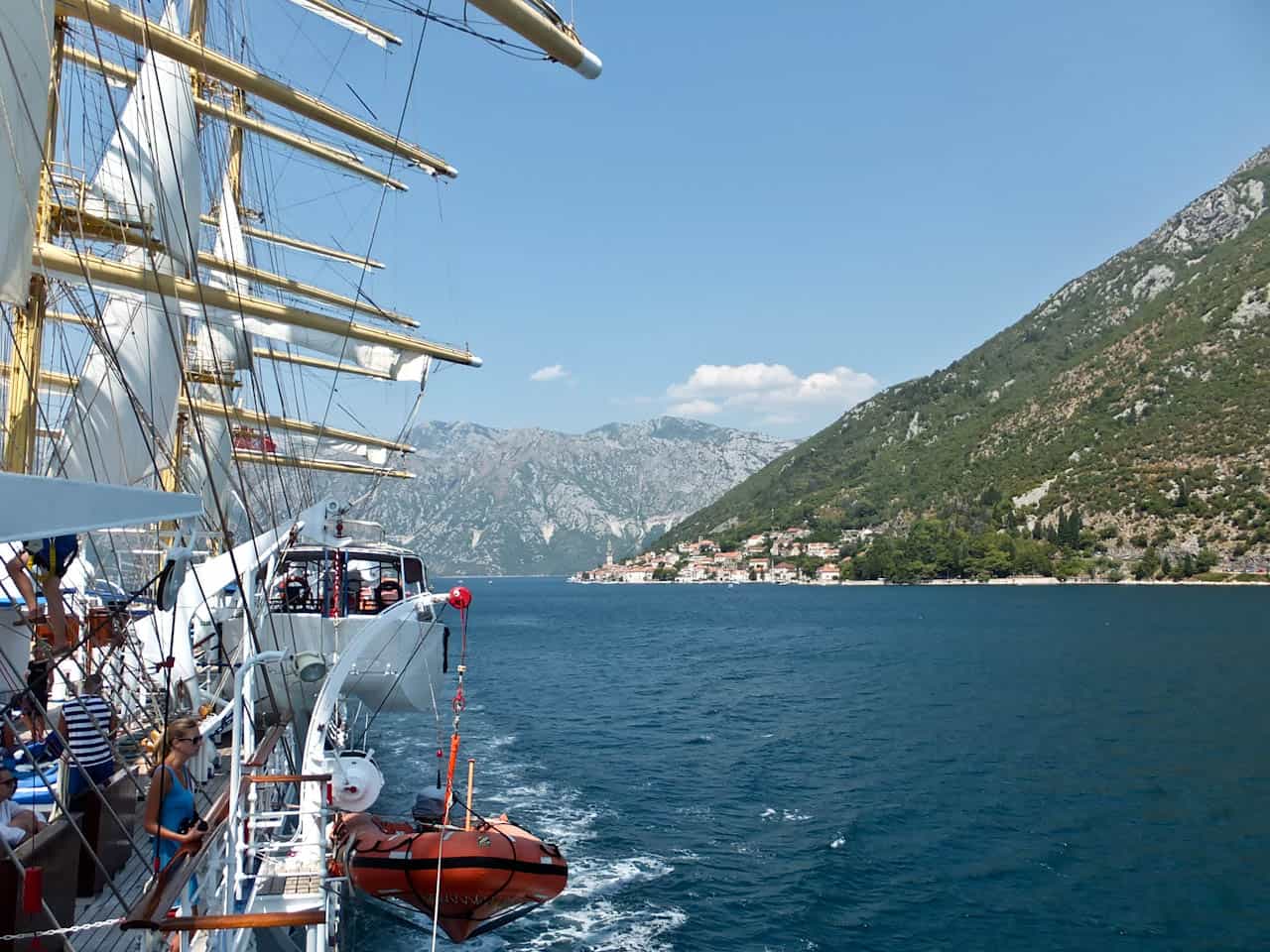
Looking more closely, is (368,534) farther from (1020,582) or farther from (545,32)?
(1020,582)

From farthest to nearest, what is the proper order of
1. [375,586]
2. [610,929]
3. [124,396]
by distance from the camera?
[375,586] < [124,396] < [610,929]

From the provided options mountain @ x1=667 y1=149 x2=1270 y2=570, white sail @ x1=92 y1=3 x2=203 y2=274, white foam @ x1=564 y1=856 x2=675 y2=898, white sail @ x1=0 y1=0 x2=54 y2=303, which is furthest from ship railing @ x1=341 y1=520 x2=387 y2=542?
mountain @ x1=667 y1=149 x2=1270 y2=570

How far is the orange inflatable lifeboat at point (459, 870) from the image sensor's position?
10453 mm

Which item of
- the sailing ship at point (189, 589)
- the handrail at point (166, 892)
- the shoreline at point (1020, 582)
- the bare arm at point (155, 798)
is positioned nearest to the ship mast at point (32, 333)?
the sailing ship at point (189, 589)

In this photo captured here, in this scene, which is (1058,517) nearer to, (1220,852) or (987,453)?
(987,453)

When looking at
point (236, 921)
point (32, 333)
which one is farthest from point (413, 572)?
point (236, 921)

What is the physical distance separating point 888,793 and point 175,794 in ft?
71.1

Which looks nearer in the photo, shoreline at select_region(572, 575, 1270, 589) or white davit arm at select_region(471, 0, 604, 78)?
white davit arm at select_region(471, 0, 604, 78)

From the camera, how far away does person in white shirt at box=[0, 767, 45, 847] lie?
5719 millimetres

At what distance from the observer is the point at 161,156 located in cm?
1820

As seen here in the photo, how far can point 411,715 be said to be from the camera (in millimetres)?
38000

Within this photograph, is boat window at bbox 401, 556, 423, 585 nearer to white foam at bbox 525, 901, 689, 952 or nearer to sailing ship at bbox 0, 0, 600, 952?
sailing ship at bbox 0, 0, 600, 952

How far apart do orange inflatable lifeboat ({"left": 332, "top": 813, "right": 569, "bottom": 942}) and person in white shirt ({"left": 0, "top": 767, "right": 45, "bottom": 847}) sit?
4.77m

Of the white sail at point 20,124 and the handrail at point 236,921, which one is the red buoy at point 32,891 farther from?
the white sail at point 20,124
